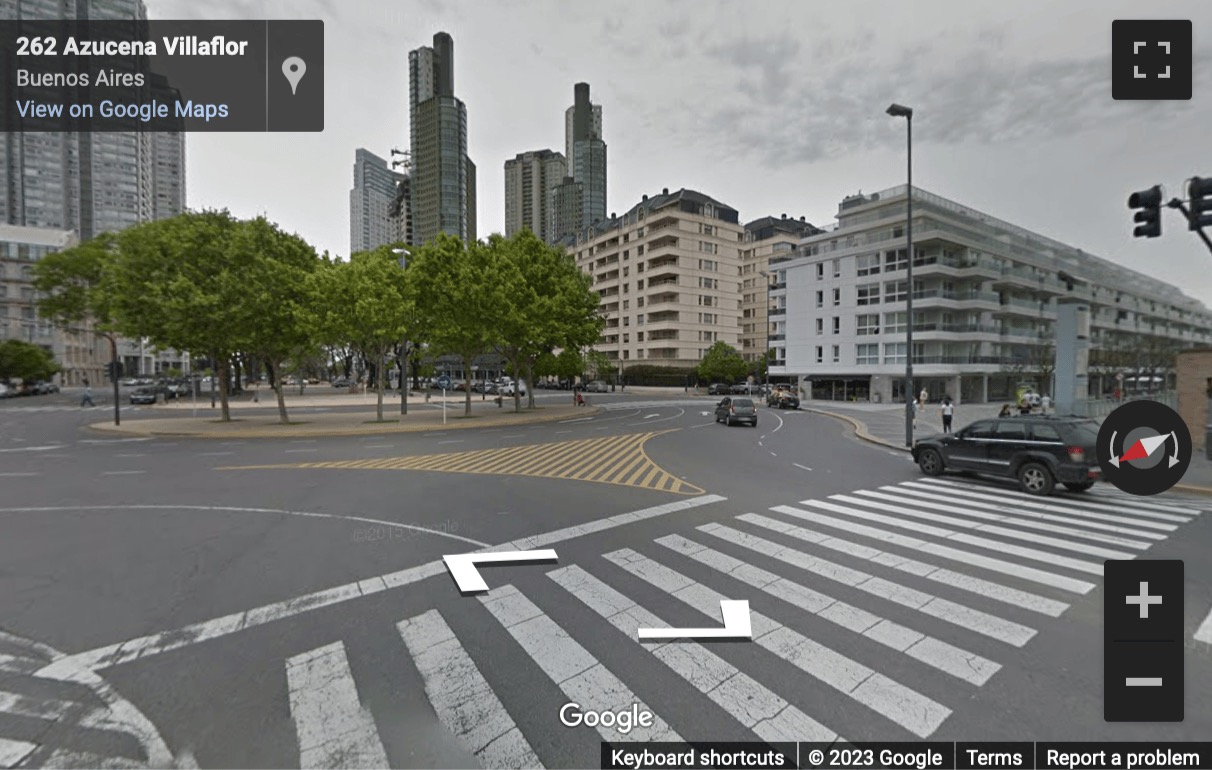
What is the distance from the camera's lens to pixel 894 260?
4353 centimetres

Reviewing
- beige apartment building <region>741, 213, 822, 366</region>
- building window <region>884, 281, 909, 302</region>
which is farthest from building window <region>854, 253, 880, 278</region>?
beige apartment building <region>741, 213, 822, 366</region>

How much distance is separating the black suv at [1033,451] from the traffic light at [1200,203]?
4.08 meters

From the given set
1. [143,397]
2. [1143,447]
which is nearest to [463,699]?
[1143,447]

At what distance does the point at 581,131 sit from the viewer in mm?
170500

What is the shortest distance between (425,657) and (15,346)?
260 ft

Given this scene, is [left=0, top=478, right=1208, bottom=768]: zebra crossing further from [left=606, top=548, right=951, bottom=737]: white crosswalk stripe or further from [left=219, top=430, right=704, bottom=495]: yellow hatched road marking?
[left=219, top=430, right=704, bottom=495]: yellow hatched road marking

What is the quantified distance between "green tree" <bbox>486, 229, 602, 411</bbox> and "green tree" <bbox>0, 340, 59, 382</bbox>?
58462 millimetres

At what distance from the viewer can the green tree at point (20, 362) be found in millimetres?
50469

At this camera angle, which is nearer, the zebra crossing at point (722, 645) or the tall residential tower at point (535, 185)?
the zebra crossing at point (722, 645)

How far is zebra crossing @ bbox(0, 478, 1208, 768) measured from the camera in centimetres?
338

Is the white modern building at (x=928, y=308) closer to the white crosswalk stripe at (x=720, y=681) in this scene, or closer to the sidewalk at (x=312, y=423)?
the sidewalk at (x=312, y=423)

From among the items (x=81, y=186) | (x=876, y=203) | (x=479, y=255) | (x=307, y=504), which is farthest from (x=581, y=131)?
(x=307, y=504)

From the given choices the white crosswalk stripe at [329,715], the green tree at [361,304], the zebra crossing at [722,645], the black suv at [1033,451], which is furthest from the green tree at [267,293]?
the black suv at [1033,451]

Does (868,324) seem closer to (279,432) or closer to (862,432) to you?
(862,432)
